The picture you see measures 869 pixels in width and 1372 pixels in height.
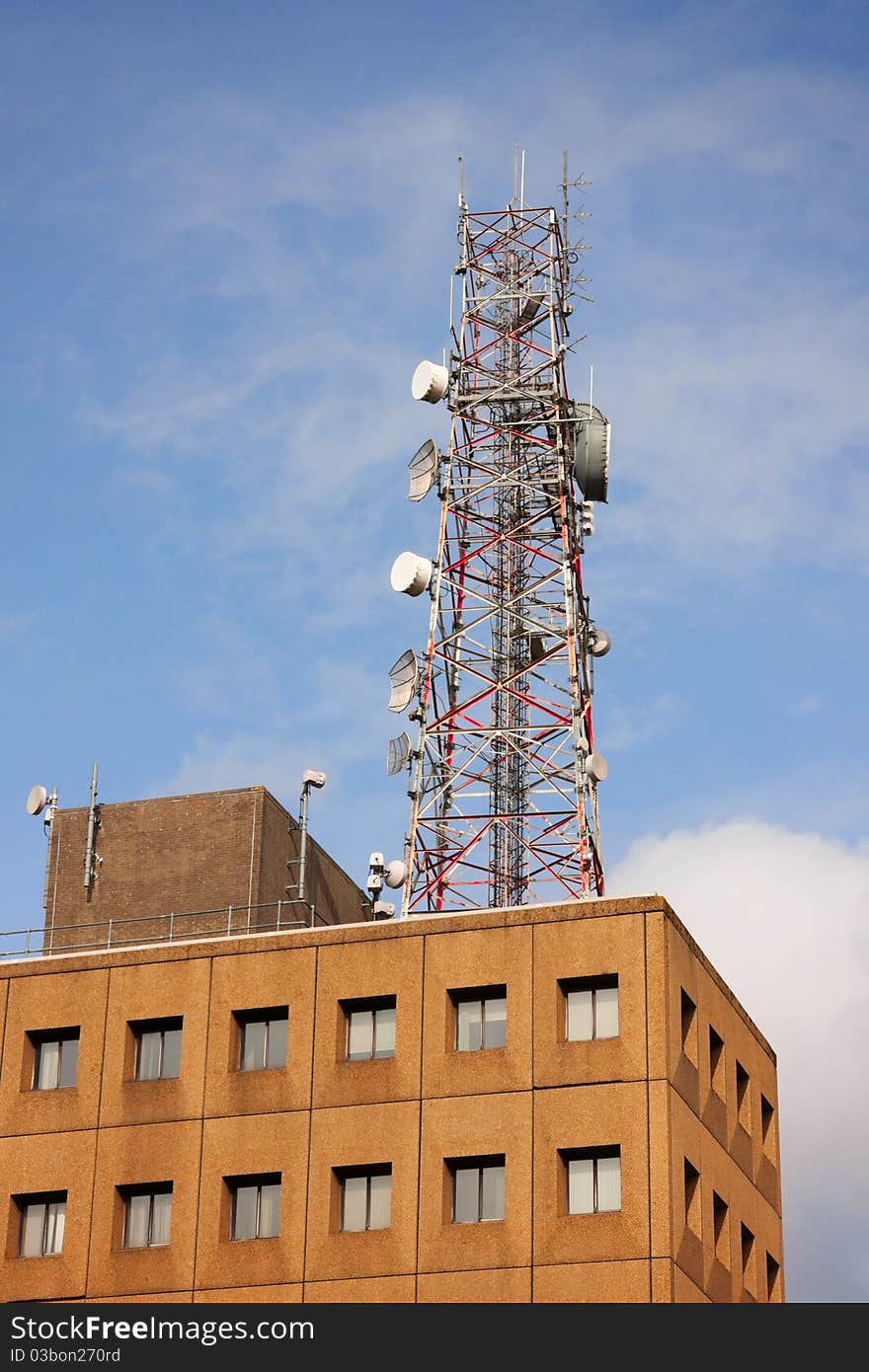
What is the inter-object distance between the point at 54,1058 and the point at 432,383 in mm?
26605

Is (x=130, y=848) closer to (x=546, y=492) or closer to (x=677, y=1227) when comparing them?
(x=546, y=492)

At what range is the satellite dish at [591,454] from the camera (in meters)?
84.0

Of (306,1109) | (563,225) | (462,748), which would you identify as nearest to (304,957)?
(306,1109)

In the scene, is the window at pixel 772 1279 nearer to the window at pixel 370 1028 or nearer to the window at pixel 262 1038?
the window at pixel 370 1028

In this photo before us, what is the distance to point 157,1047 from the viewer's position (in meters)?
67.8

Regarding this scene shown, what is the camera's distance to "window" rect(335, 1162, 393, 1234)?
63.7m

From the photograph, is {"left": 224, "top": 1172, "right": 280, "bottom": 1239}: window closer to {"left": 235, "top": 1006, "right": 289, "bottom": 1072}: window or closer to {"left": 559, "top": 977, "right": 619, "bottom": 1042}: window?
{"left": 235, "top": 1006, "right": 289, "bottom": 1072}: window

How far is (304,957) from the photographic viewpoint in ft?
220

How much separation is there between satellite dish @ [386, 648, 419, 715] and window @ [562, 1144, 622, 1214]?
20.7m

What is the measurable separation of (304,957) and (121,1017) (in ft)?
17.5

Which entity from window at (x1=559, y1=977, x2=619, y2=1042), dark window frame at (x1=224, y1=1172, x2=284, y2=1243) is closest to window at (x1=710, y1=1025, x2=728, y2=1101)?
window at (x1=559, y1=977, x2=619, y2=1042)

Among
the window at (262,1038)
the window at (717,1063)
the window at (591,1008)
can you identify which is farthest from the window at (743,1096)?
the window at (262,1038)

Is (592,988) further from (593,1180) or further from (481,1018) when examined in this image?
(593,1180)
